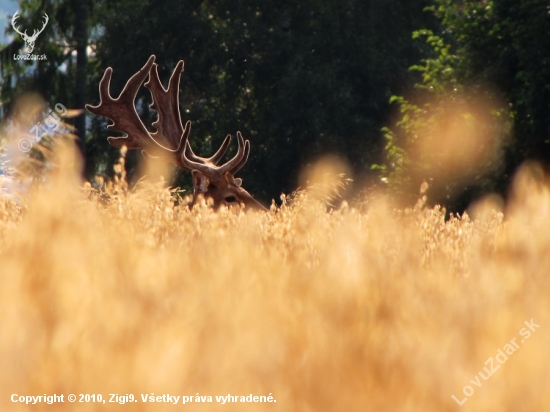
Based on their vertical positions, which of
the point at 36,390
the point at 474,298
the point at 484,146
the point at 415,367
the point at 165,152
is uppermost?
the point at 484,146

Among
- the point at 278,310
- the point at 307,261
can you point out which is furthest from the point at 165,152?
the point at 278,310

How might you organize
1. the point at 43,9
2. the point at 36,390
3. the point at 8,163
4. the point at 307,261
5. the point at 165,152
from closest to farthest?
the point at 36,390 → the point at 307,261 → the point at 8,163 → the point at 165,152 → the point at 43,9

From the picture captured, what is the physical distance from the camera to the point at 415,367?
1.45m

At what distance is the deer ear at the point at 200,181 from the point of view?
7398 millimetres

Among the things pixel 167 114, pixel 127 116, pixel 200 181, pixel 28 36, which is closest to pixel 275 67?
pixel 28 36

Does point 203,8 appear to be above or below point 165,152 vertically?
above

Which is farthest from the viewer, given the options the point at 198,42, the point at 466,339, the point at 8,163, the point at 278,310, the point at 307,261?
the point at 198,42

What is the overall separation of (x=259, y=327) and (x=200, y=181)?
19.4 ft

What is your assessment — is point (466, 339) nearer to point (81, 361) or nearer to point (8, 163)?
point (81, 361)

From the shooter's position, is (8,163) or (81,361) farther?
(8,163)

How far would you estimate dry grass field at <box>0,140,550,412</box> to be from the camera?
138 centimetres

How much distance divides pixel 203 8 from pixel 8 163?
20197 millimetres

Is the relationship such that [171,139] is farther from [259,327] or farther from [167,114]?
[259,327]

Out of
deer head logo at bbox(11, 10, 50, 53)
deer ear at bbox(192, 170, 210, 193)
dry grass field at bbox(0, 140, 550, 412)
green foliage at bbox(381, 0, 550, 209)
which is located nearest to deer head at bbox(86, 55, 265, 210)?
deer ear at bbox(192, 170, 210, 193)
